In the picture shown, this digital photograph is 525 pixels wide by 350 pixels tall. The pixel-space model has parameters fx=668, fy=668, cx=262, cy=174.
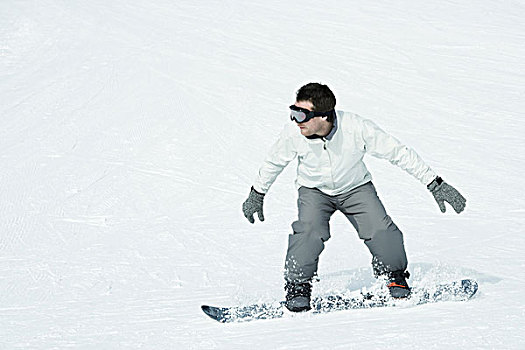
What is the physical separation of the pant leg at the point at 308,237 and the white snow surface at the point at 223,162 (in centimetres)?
27

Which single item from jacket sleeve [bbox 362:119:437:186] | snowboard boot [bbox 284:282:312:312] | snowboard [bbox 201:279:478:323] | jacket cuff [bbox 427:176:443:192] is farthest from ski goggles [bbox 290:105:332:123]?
snowboard [bbox 201:279:478:323]

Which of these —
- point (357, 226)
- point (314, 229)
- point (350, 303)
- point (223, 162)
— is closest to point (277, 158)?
point (314, 229)

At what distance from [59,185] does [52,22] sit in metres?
6.22

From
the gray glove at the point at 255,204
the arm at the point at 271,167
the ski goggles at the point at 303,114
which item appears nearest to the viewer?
the ski goggles at the point at 303,114

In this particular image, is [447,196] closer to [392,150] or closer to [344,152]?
[392,150]

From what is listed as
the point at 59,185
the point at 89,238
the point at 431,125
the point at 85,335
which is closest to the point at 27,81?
the point at 59,185

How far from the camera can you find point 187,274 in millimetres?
4543

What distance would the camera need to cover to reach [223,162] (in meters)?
6.86

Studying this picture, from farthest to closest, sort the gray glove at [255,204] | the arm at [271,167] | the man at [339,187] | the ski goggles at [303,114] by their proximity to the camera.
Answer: the gray glove at [255,204] < the arm at [271,167] < the man at [339,187] < the ski goggles at [303,114]

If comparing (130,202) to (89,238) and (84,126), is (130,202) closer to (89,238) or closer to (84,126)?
(89,238)

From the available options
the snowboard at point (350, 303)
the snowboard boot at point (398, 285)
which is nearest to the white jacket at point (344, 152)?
the snowboard boot at point (398, 285)

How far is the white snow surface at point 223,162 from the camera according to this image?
3.63 metres

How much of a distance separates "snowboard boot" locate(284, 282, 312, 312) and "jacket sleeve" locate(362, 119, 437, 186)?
2.67 feet

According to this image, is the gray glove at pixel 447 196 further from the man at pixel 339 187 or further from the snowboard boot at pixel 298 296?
the snowboard boot at pixel 298 296
